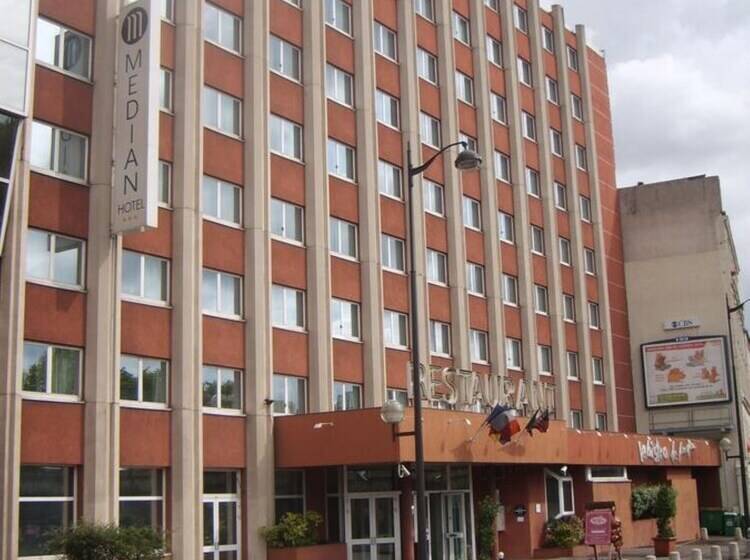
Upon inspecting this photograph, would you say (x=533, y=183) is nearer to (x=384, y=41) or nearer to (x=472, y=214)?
(x=472, y=214)

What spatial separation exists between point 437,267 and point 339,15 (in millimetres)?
10432

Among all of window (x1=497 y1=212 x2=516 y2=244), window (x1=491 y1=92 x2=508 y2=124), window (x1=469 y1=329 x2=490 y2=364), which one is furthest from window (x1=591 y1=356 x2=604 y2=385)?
window (x1=491 y1=92 x2=508 y2=124)

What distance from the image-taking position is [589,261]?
182 feet

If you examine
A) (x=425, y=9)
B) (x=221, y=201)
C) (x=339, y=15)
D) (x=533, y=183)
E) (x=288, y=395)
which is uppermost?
(x=425, y=9)

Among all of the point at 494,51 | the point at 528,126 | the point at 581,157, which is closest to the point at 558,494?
the point at 528,126

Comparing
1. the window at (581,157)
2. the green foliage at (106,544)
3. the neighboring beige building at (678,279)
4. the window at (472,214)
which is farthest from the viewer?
the neighboring beige building at (678,279)

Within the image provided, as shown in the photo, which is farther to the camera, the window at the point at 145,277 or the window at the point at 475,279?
the window at the point at 475,279

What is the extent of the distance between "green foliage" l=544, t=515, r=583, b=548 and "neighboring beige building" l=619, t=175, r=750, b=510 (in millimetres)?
21690

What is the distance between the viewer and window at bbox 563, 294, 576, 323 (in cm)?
5183

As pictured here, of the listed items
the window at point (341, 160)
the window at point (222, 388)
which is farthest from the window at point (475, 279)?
the window at point (222, 388)

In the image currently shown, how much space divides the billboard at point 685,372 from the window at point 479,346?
18.1 meters

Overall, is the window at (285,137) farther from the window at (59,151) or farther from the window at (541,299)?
the window at (541,299)

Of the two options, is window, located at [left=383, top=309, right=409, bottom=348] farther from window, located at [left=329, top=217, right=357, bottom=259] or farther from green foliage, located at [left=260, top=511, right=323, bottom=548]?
green foliage, located at [left=260, top=511, right=323, bottom=548]

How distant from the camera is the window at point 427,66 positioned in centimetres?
4308
